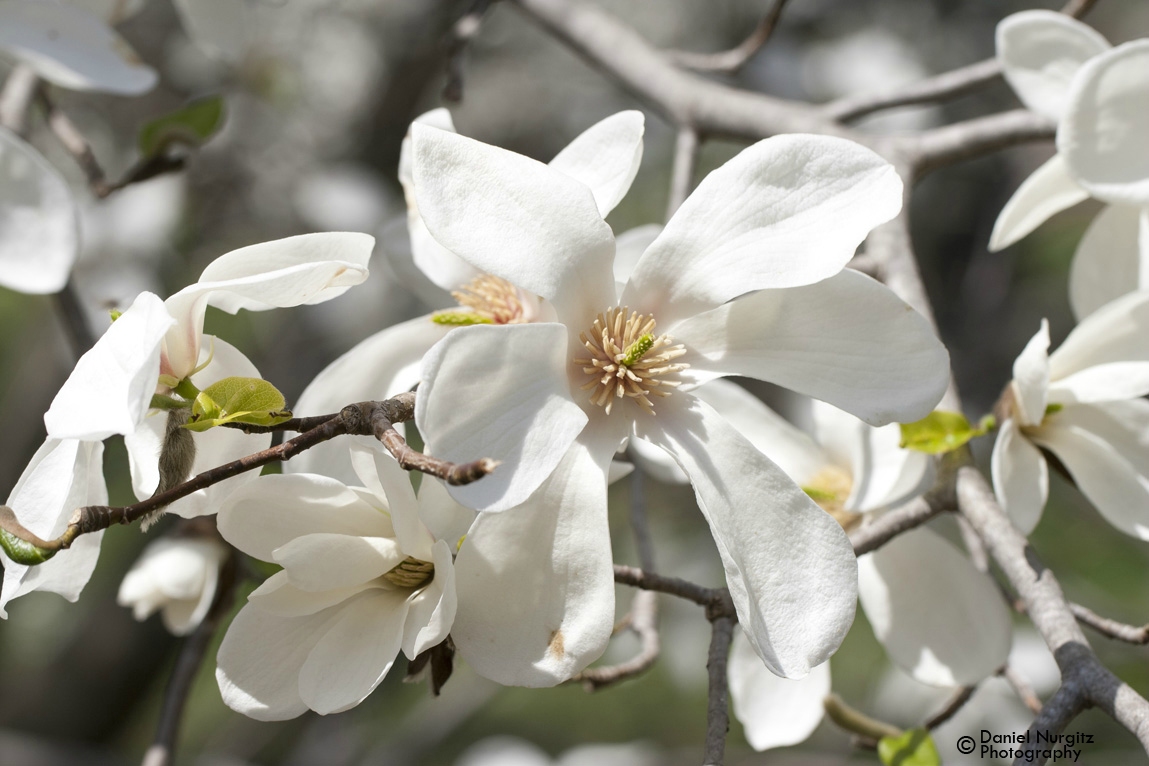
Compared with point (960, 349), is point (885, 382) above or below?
above

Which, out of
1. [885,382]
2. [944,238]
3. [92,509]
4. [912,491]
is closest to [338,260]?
[92,509]

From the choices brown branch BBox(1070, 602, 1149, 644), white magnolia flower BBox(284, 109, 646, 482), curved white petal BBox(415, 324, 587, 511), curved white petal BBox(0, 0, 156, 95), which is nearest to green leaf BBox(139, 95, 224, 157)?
curved white petal BBox(0, 0, 156, 95)

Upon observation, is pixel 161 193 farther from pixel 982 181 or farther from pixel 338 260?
pixel 338 260

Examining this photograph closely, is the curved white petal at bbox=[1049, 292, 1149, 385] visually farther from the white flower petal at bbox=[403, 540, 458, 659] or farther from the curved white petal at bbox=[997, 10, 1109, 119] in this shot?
the white flower petal at bbox=[403, 540, 458, 659]

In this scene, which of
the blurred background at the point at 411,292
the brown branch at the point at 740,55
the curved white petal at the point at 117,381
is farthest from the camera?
the blurred background at the point at 411,292

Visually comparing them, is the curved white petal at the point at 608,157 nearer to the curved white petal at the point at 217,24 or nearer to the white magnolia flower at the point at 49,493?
the white magnolia flower at the point at 49,493

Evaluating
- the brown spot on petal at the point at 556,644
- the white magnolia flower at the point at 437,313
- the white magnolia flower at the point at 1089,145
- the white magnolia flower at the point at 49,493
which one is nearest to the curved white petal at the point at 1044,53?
the white magnolia flower at the point at 1089,145
